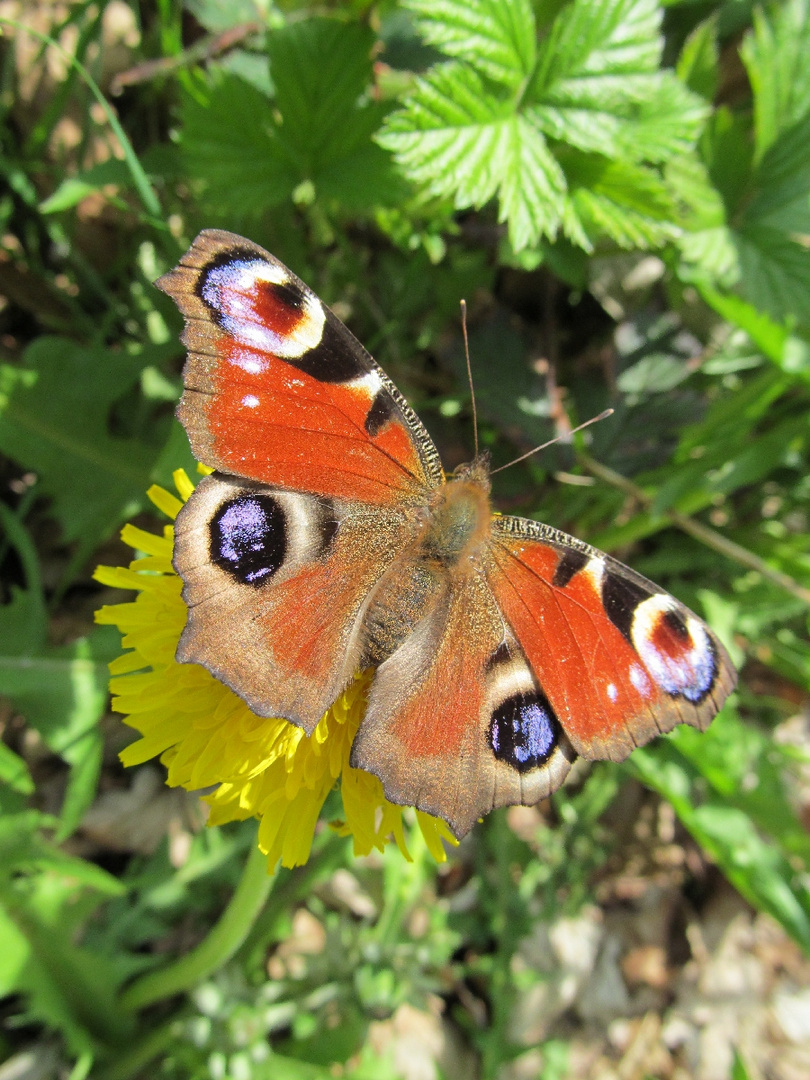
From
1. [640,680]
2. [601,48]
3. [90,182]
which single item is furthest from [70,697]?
[601,48]

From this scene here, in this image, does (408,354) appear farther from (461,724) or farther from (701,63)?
(461,724)

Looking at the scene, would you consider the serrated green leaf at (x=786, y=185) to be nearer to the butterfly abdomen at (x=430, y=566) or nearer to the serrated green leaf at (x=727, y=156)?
the serrated green leaf at (x=727, y=156)

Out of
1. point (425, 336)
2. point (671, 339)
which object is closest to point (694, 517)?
point (671, 339)

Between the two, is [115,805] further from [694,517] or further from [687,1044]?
[687,1044]

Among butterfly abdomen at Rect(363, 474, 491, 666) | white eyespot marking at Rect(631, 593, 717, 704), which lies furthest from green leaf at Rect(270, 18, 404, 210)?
white eyespot marking at Rect(631, 593, 717, 704)

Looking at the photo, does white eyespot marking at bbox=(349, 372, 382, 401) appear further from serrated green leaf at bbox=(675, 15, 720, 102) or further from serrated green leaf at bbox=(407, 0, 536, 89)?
serrated green leaf at bbox=(675, 15, 720, 102)

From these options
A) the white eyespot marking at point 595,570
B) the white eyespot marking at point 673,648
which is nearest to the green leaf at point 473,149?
the white eyespot marking at point 595,570
